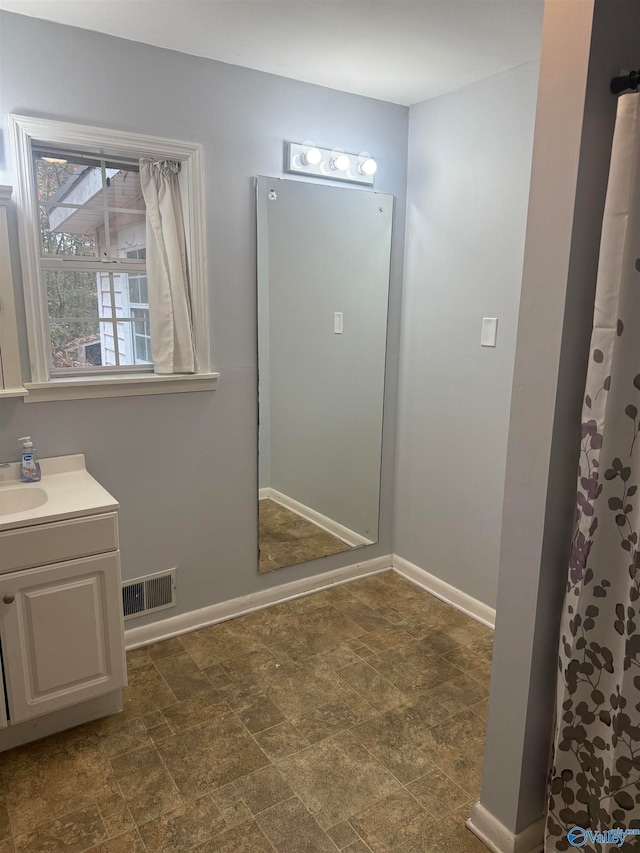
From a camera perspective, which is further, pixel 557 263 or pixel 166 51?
pixel 166 51

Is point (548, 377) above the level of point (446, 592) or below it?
above

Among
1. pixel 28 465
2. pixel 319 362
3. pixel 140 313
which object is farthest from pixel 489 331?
pixel 28 465

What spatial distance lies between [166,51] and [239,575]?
2.25 metres

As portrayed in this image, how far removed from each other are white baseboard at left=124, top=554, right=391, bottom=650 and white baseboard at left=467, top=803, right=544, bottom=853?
1.45 meters

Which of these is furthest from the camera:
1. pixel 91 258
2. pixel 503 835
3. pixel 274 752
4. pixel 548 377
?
pixel 91 258

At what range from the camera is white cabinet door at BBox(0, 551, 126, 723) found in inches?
74.5

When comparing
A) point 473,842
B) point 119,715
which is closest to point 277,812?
point 473,842

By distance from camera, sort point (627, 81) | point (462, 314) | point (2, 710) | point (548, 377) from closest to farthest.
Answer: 1. point (627, 81)
2. point (548, 377)
3. point (2, 710)
4. point (462, 314)

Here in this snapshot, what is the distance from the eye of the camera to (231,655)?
8.41 ft

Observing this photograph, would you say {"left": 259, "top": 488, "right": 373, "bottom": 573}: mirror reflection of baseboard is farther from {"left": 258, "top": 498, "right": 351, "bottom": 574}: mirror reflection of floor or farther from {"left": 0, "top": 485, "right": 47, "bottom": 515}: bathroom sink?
{"left": 0, "top": 485, "right": 47, "bottom": 515}: bathroom sink

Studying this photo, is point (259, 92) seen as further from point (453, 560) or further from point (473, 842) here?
point (473, 842)

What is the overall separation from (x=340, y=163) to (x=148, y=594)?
2.15 meters

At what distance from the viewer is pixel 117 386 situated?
240cm

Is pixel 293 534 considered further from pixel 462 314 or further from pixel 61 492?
pixel 462 314
